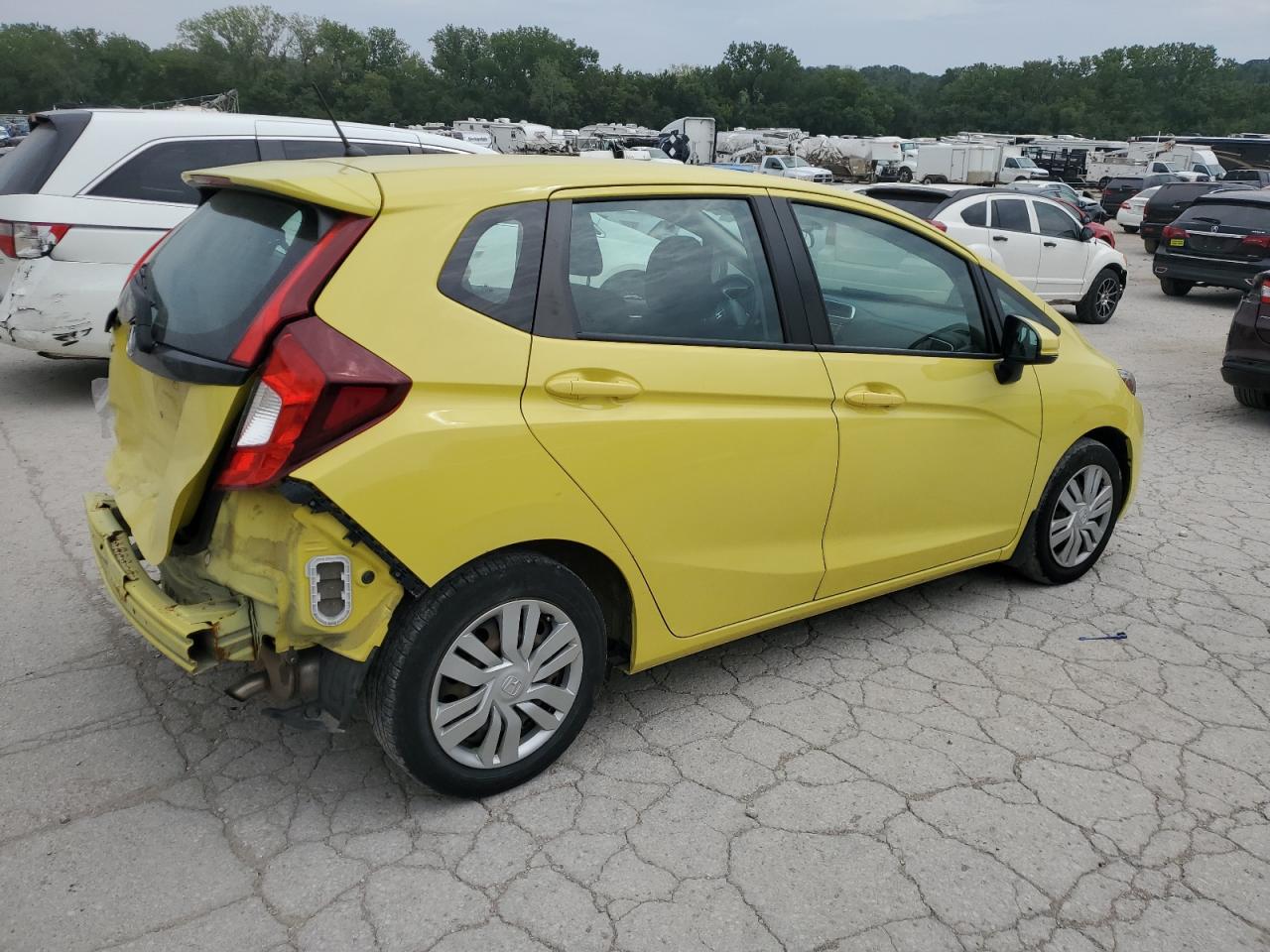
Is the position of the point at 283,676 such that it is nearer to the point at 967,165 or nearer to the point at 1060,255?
the point at 1060,255

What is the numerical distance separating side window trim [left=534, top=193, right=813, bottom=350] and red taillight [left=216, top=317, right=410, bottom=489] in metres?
0.48

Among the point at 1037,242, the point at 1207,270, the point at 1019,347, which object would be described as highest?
the point at 1019,347

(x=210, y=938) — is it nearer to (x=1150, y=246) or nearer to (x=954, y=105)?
(x=1150, y=246)

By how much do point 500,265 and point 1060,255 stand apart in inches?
455

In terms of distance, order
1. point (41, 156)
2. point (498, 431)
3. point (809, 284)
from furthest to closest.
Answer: point (41, 156)
point (809, 284)
point (498, 431)

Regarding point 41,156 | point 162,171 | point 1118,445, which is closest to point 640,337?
point 1118,445

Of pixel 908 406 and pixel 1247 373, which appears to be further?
pixel 1247 373

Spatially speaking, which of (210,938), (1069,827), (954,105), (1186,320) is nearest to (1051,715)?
(1069,827)

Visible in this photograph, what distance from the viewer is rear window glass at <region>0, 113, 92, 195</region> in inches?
249

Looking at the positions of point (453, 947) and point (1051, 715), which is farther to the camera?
point (1051, 715)

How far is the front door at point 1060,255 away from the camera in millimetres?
12453

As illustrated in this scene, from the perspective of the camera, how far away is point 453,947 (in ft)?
7.48

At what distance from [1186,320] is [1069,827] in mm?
12386

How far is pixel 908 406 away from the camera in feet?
11.3
